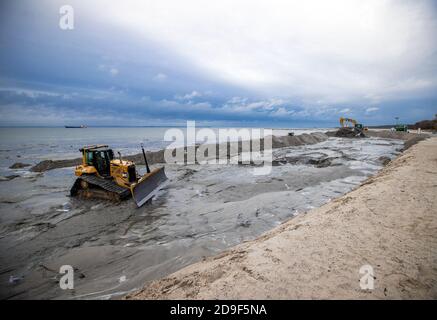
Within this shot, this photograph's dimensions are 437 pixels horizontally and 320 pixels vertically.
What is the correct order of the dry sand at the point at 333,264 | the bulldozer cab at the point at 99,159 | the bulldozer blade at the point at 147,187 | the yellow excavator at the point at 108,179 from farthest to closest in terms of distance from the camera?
1. the bulldozer cab at the point at 99,159
2. the yellow excavator at the point at 108,179
3. the bulldozer blade at the point at 147,187
4. the dry sand at the point at 333,264

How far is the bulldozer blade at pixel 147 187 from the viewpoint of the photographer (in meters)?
10.4

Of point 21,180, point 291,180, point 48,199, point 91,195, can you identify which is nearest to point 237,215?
point 291,180

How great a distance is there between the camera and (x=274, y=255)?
4.06 meters

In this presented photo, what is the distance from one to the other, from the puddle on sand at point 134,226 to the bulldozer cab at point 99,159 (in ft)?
6.38

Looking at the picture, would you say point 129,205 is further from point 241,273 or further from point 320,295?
point 320,295

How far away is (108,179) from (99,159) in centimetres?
124

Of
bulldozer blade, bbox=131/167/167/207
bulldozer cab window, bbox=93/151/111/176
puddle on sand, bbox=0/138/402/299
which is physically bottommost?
puddle on sand, bbox=0/138/402/299

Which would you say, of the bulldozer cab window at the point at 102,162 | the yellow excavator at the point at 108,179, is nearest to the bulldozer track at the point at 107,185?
the yellow excavator at the point at 108,179

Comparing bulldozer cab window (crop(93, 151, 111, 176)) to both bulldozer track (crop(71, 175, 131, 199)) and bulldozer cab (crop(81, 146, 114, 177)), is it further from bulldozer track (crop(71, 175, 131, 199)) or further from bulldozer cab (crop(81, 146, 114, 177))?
bulldozer track (crop(71, 175, 131, 199))

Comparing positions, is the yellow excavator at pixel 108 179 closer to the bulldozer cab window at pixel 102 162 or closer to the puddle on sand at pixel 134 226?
the bulldozer cab window at pixel 102 162

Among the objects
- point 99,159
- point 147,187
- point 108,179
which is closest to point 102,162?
point 99,159

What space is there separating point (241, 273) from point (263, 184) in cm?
1085

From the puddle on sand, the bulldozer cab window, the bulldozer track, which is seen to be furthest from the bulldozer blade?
the bulldozer cab window

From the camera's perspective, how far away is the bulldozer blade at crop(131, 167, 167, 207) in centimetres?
1039
